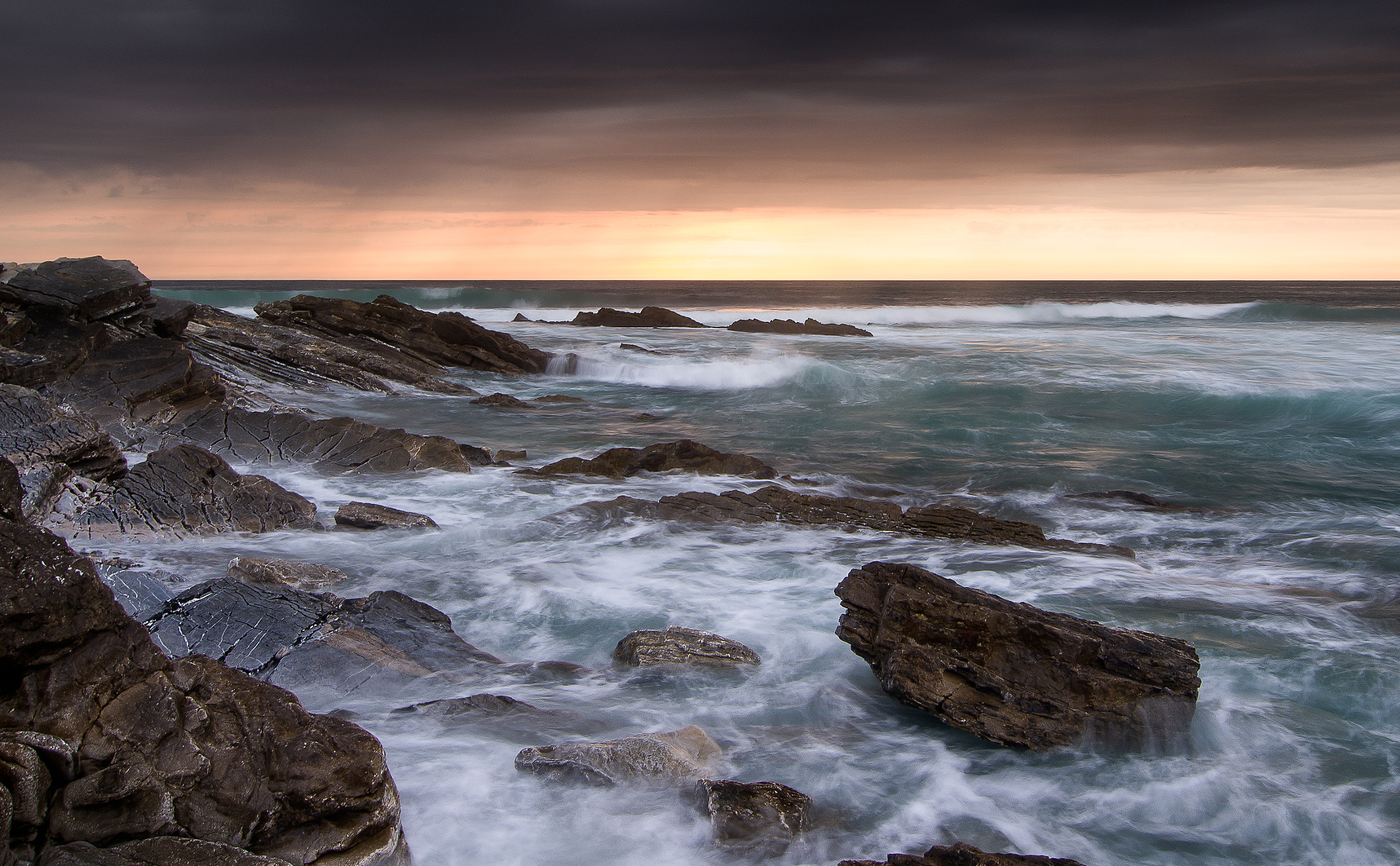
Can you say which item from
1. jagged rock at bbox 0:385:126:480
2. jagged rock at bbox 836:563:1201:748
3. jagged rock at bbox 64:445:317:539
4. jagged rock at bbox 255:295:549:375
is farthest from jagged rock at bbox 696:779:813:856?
jagged rock at bbox 255:295:549:375

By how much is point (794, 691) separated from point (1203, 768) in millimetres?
2152

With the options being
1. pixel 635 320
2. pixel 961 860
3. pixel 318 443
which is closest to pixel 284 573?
pixel 961 860

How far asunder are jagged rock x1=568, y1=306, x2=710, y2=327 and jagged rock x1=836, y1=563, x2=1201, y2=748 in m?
33.3

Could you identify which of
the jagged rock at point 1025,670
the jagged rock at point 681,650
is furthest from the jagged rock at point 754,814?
the jagged rock at point 681,650

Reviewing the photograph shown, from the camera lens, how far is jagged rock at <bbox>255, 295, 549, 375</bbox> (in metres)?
20.4

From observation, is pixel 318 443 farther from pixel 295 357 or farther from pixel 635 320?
pixel 635 320

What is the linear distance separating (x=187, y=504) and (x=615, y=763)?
5337 mm

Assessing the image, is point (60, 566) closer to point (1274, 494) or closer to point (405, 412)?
point (1274, 494)

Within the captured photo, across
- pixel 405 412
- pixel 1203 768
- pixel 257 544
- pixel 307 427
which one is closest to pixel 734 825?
pixel 1203 768

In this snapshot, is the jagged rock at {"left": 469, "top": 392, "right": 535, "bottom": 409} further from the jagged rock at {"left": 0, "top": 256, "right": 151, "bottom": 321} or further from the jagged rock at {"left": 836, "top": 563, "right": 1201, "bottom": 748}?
the jagged rock at {"left": 836, "top": 563, "right": 1201, "bottom": 748}

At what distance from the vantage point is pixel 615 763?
4.00 m

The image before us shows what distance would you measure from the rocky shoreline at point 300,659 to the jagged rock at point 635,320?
2714 centimetres

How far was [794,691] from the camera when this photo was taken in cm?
525

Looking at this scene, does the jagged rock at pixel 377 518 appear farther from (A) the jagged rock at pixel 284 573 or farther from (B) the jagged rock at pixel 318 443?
(B) the jagged rock at pixel 318 443
